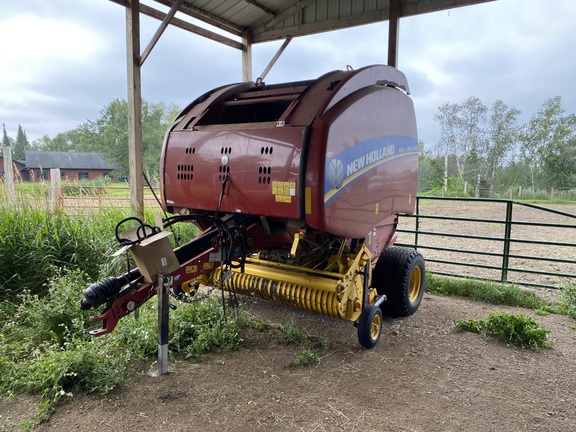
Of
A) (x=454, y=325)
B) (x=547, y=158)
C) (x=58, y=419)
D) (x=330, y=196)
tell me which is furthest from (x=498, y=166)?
(x=58, y=419)

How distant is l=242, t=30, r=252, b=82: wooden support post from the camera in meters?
6.40

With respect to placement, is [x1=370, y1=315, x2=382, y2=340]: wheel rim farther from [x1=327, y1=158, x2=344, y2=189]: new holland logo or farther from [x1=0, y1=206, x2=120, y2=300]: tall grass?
[x1=0, y1=206, x2=120, y2=300]: tall grass

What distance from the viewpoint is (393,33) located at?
4.99 meters

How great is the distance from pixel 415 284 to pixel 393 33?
3.15m

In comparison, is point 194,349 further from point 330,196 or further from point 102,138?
point 102,138

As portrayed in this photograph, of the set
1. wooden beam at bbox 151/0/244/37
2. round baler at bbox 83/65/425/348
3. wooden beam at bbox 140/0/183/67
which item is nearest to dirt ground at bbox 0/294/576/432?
round baler at bbox 83/65/425/348

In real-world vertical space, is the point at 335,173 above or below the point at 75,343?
above

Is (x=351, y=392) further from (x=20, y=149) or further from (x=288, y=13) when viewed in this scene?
(x=20, y=149)

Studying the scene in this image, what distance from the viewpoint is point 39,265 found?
4.09 metres

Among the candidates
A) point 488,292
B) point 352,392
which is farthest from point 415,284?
point 352,392

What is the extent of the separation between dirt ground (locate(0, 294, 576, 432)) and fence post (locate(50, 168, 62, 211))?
9.62 feet

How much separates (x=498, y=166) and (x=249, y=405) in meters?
21.2

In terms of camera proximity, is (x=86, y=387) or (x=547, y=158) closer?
(x=86, y=387)

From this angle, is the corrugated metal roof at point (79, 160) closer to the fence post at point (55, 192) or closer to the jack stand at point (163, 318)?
the fence post at point (55, 192)
